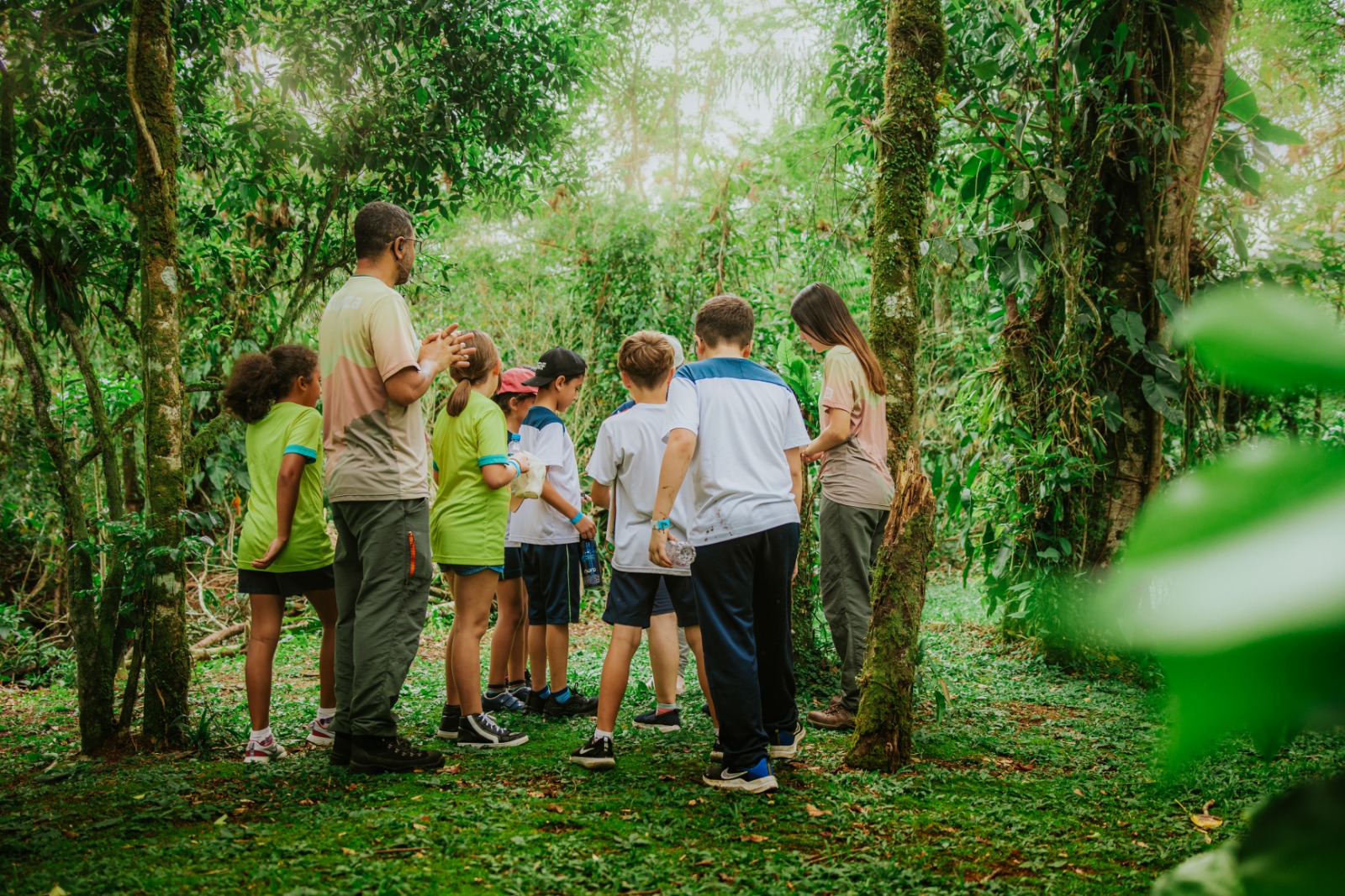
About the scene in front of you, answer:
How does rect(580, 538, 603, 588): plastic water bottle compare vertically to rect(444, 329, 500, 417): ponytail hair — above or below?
below

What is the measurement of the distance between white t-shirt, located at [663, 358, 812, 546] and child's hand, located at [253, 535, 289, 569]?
1.62 meters

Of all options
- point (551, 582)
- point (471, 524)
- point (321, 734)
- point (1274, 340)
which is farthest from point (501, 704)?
point (1274, 340)

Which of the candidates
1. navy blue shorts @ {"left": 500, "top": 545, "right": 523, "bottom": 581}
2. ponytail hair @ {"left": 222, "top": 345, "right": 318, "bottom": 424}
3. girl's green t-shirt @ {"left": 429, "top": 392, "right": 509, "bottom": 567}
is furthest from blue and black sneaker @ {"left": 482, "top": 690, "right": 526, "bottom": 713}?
ponytail hair @ {"left": 222, "top": 345, "right": 318, "bottom": 424}

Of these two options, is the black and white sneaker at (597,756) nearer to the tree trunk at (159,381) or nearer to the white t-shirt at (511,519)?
the white t-shirt at (511,519)

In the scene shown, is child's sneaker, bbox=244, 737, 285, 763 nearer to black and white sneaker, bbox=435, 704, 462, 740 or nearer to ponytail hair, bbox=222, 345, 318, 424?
black and white sneaker, bbox=435, 704, 462, 740

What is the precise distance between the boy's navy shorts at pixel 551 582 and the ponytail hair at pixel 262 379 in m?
1.39

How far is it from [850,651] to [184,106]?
4.56 metres

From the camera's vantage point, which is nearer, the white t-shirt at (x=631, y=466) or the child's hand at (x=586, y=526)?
the white t-shirt at (x=631, y=466)

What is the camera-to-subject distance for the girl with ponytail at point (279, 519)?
11.7ft

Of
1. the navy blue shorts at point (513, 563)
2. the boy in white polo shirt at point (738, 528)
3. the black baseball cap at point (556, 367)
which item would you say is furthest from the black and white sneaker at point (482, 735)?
the black baseball cap at point (556, 367)

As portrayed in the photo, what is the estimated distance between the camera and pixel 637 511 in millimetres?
3904

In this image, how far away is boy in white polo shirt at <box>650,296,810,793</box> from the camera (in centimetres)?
311

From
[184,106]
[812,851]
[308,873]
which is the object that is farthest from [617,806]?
[184,106]

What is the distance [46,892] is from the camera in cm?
203
